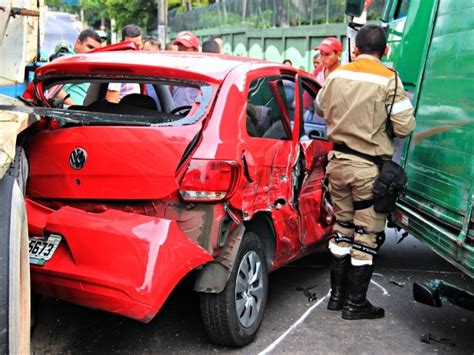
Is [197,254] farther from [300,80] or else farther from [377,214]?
[300,80]

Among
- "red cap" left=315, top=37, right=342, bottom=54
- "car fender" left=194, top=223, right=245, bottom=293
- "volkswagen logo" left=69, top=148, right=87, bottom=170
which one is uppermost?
"red cap" left=315, top=37, right=342, bottom=54

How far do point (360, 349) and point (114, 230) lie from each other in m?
1.74

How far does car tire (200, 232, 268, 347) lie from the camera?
366 cm

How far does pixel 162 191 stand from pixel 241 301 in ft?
2.82

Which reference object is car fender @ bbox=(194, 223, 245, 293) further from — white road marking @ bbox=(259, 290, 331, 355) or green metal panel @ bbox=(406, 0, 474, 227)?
green metal panel @ bbox=(406, 0, 474, 227)

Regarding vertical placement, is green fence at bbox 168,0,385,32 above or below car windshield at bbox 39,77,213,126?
above

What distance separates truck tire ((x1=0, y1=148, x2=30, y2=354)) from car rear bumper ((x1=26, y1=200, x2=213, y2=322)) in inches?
17.5

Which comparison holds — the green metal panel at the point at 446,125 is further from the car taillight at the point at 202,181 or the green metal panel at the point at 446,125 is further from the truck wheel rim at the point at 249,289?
the car taillight at the point at 202,181

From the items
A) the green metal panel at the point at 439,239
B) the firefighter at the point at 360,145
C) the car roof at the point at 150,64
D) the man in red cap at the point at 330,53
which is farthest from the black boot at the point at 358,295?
the man in red cap at the point at 330,53

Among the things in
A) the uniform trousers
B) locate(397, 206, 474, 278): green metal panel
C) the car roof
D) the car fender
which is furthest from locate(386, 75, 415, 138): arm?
the car fender

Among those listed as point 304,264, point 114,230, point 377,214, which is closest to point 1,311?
point 114,230

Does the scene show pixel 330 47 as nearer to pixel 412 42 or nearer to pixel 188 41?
pixel 412 42

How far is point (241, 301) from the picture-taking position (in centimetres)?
381

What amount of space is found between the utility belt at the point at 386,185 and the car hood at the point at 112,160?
1.31 metres
